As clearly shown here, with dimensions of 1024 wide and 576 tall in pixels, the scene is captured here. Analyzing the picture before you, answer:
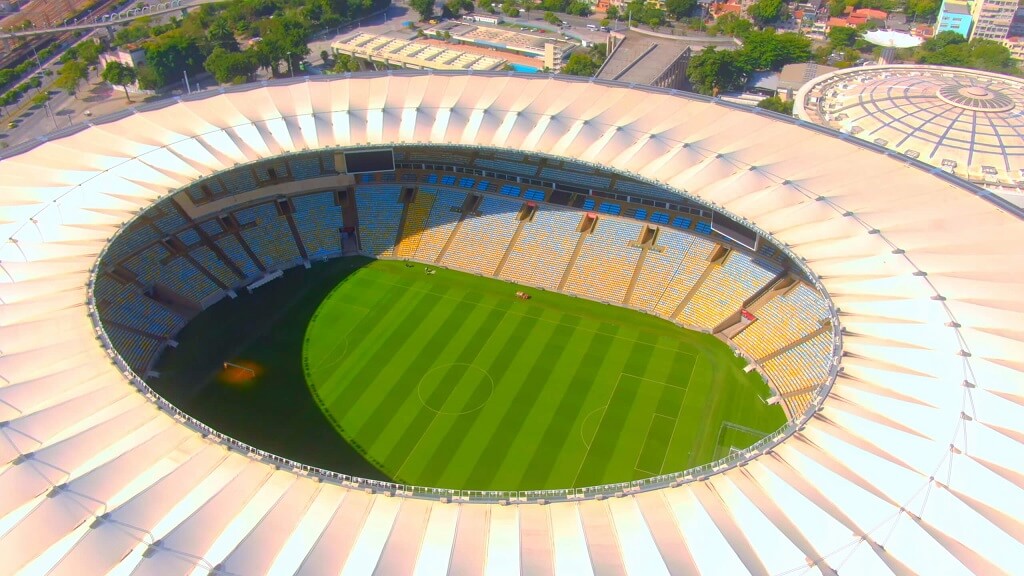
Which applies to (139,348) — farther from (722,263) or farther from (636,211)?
(722,263)

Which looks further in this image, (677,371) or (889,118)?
(889,118)

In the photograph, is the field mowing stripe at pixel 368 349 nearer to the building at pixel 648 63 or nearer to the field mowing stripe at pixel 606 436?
the field mowing stripe at pixel 606 436

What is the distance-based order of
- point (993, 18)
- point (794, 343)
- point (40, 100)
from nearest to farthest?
point (794, 343)
point (40, 100)
point (993, 18)

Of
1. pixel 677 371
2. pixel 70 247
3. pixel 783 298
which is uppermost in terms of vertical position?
pixel 70 247

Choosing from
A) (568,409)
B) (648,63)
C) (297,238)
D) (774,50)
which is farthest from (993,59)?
(297,238)

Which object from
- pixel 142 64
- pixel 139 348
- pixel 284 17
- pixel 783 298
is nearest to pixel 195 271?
pixel 139 348

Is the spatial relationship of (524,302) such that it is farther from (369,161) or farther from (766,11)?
(766,11)

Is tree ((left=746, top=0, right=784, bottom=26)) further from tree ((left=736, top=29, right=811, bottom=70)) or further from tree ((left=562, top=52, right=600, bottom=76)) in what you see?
tree ((left=562, top=52, right=600, bottom=76))
